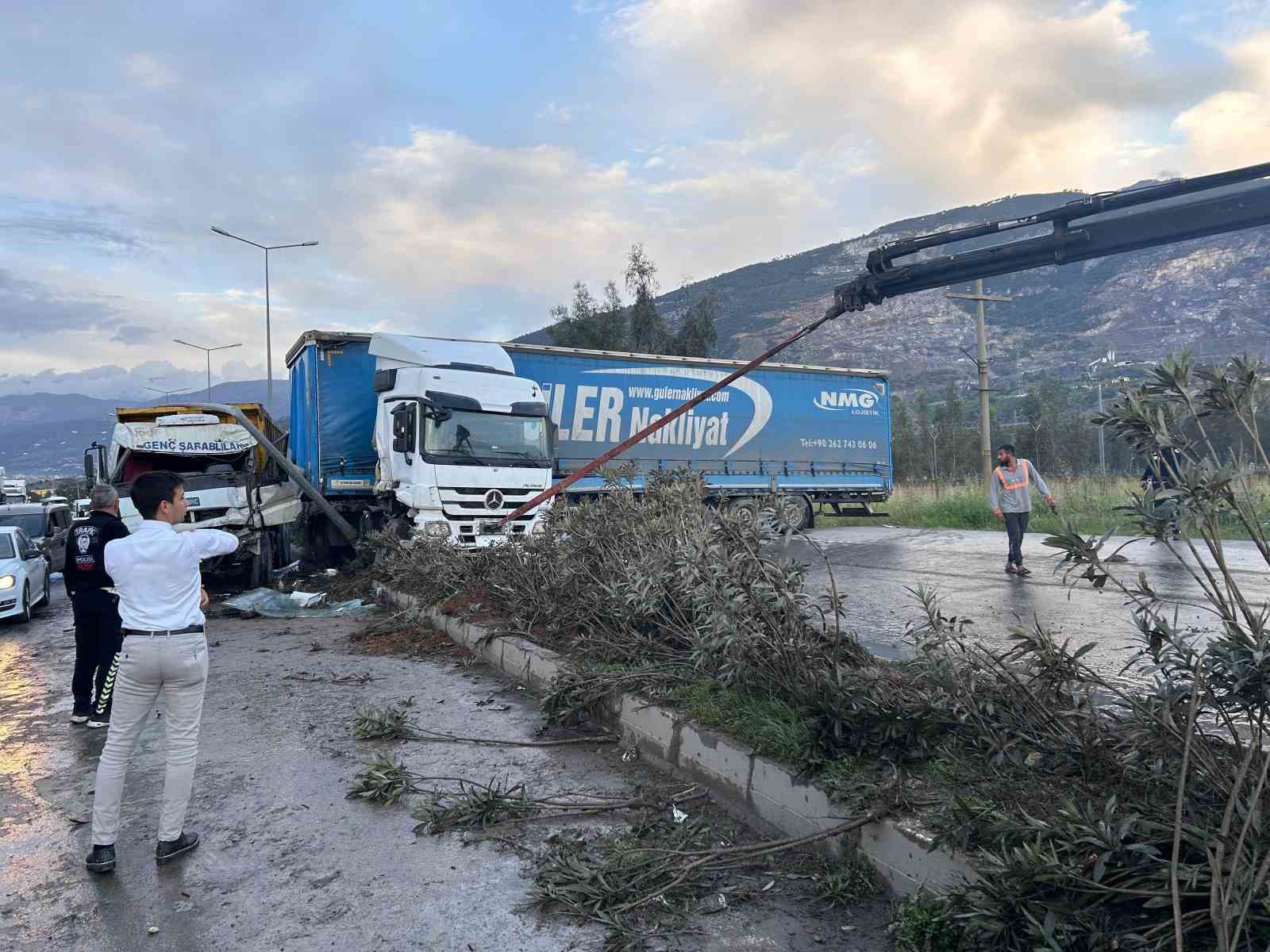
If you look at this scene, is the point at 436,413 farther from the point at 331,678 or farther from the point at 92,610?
the point at 92,610

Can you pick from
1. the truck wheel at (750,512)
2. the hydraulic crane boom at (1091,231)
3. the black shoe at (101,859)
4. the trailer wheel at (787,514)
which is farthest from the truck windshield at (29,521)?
the trailer wheel at (787,514)

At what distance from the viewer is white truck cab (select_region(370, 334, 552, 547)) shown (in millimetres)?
11586

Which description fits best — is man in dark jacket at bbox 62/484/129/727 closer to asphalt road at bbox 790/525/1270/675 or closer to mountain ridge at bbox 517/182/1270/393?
asphalt road at bbox 790/525/1270/675

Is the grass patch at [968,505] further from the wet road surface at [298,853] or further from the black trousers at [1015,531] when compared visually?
the wet road surface at [298,853]

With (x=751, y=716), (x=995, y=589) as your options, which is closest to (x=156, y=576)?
(x=751, y=716)

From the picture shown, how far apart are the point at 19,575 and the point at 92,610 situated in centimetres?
679

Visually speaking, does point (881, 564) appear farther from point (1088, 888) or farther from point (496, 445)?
point (1088, 888)

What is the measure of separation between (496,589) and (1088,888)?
6.55 meters

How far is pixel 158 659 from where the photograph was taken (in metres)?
3.92

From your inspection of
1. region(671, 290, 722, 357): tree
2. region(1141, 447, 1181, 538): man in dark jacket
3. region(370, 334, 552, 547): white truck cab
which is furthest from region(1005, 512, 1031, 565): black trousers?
region(671, 290, 722, 357): tree

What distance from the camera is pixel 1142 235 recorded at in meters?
5.77

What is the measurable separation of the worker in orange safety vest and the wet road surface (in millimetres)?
7319

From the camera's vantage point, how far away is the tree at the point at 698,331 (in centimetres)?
4362

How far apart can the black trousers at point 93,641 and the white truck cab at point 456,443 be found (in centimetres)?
443
